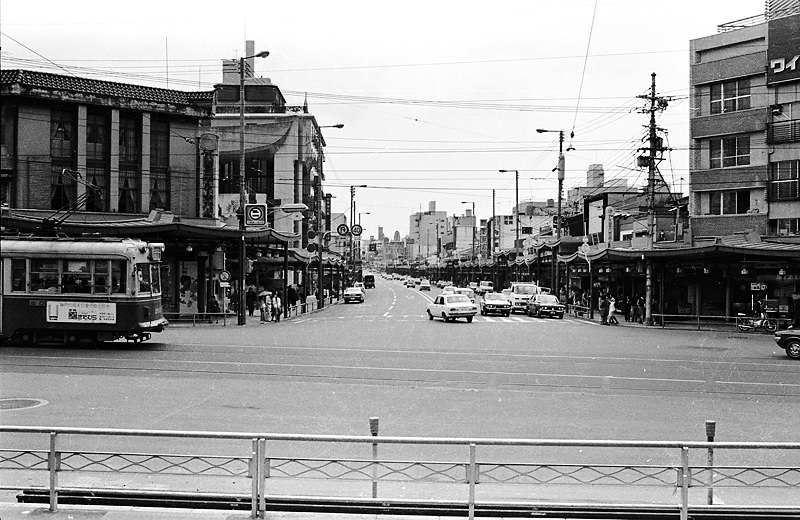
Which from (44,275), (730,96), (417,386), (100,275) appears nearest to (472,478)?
(417,386)

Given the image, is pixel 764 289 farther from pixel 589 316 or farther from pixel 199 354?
pixel 199 354

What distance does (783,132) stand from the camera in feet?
144

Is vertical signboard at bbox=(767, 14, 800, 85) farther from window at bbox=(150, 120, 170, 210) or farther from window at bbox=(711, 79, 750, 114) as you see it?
window at bbox=(150, 120, 170, 210)

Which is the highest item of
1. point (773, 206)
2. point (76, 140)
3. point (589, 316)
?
point (76, 140)

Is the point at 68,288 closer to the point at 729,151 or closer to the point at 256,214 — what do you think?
the point at 256,214

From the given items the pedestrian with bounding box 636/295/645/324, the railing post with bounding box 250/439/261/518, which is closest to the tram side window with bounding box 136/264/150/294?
the railing post with bounding box 250/439/261/518

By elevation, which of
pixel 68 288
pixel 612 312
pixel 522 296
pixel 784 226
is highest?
pixel 784 226

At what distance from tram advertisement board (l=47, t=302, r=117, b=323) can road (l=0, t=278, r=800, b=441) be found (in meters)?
1.07

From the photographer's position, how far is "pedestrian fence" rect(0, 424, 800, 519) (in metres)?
7.68

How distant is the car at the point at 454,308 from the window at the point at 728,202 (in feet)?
55.9

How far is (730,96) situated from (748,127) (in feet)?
8.62

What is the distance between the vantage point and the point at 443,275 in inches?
6978

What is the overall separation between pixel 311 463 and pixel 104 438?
3.64 m

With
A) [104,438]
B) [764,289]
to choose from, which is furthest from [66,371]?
[764,289]
